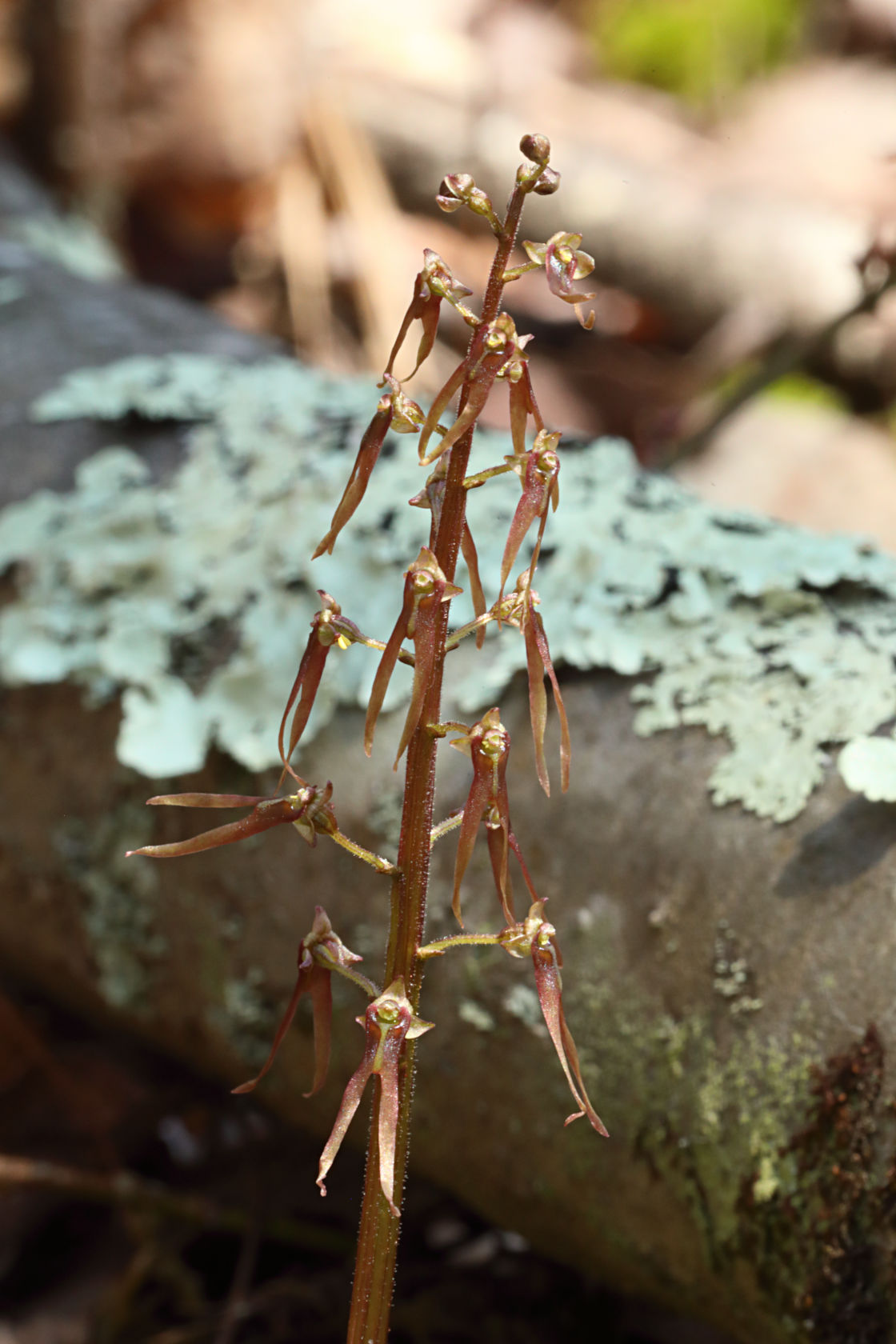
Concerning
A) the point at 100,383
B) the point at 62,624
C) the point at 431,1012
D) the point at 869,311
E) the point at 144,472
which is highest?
the point at 869,311

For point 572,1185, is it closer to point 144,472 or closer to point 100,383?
point 144,472

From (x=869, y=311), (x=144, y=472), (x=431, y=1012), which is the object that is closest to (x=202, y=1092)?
(x=431, y=1012)

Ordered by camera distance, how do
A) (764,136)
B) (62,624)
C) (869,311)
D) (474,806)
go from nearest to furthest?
1. (474,806)
2. (62,624)
3. (869,311)
4. (764,136)

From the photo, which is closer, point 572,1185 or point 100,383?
point 572,1185

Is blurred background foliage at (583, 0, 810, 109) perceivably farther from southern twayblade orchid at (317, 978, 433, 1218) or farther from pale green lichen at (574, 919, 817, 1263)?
southern twayblade orchid at (317, 978, 433, 1218)

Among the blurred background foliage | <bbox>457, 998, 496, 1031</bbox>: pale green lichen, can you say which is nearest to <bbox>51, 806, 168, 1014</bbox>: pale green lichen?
<bbox>457, 998, 496, 1031</bbox>: pale green lichen

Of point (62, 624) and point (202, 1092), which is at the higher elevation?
point (62, 624)

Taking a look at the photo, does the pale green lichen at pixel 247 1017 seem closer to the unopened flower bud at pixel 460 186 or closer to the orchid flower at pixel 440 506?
the orchid flower at pixel 440 506
